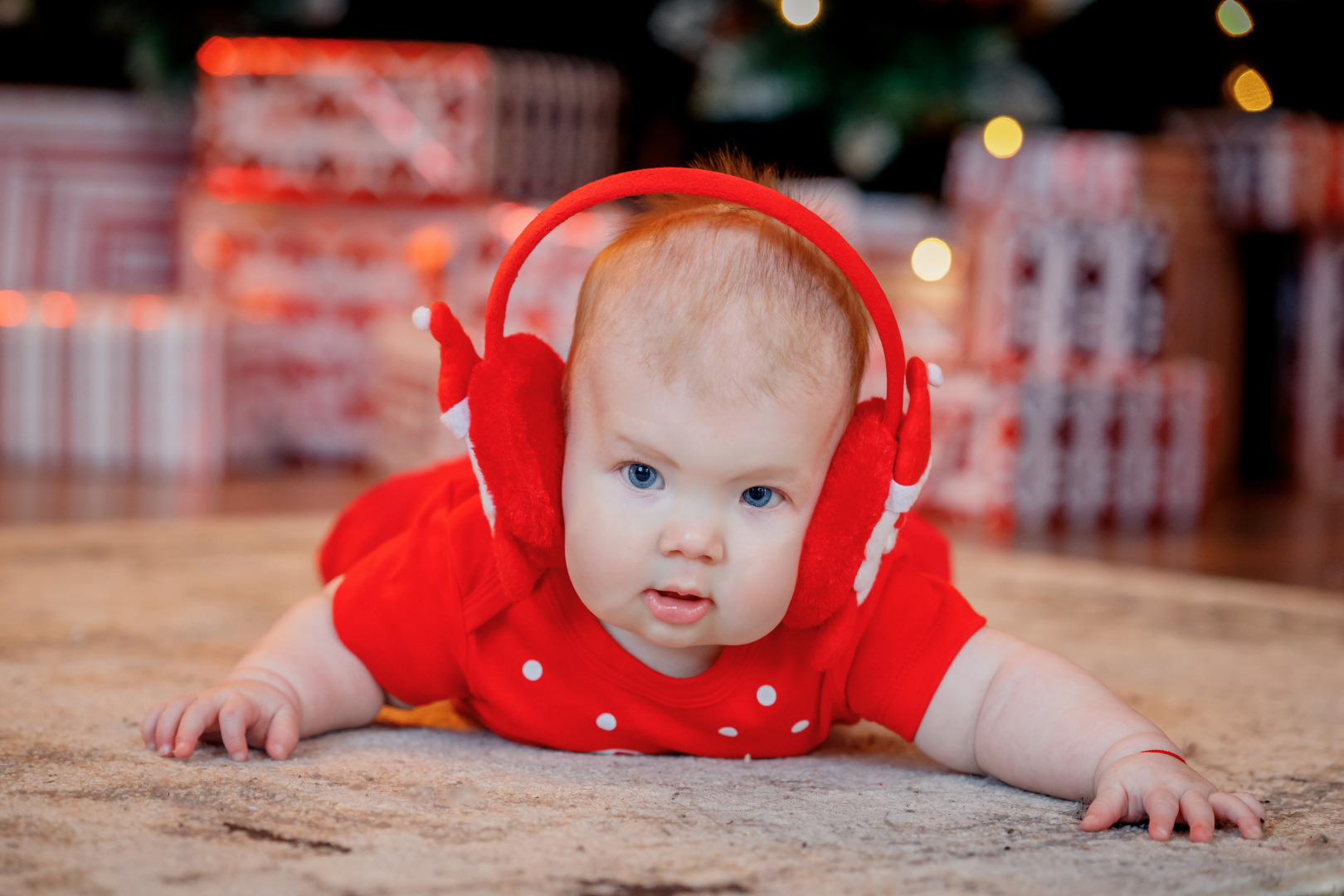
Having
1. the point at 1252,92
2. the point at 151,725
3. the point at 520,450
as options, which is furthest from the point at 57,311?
the point at 1252,92

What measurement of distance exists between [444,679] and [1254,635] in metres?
0.85

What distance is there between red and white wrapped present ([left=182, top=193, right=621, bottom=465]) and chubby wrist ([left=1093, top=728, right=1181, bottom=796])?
1911 millimetres

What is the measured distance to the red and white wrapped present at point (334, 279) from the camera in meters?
2.62

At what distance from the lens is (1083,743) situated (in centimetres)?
80

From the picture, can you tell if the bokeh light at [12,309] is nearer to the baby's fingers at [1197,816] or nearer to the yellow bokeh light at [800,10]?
the yellow bokeh light at [800,10]

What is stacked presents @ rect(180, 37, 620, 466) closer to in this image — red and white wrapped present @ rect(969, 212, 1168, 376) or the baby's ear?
red and white wrapped present @ rect(969, 212, 1168, 376)

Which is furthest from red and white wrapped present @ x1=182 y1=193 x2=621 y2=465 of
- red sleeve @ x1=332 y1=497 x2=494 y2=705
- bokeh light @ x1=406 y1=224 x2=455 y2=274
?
red sleeve @ x1=332 y1=497 x2=494 y2=705

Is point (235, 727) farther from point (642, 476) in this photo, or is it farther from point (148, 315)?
point (148, 315)

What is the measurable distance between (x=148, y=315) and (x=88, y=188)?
2.44ft

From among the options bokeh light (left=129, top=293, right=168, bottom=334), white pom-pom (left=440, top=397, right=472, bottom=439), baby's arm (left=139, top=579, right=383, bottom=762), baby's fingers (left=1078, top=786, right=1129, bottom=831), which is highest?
bokeh light (left=129, top=293, right=168, bottom=334)

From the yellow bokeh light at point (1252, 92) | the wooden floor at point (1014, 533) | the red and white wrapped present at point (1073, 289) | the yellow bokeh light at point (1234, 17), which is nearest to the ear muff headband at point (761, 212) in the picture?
the wooden floor at point (1014, 533)

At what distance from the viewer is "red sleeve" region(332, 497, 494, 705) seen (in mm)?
871

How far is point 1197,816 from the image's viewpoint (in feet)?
2.38

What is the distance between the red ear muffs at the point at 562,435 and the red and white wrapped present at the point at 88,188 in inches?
94.8
